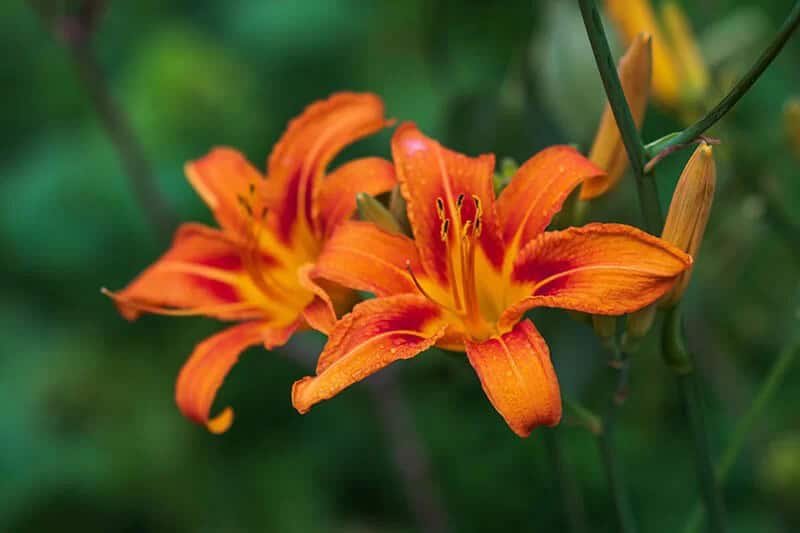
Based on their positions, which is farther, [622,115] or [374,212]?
[374,212]

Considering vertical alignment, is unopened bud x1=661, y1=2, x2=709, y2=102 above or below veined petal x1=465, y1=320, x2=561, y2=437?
above

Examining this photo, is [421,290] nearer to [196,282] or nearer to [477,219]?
[477,219]

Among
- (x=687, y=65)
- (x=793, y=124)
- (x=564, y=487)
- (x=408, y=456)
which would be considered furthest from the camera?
(x=408, y=456)

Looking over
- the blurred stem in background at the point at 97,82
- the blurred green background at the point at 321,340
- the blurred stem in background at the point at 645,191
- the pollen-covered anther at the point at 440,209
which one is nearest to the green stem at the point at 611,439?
the blurred stem in background at the point at 645,191

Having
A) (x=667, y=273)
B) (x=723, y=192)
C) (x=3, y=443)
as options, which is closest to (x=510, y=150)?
(x=723, y=192)

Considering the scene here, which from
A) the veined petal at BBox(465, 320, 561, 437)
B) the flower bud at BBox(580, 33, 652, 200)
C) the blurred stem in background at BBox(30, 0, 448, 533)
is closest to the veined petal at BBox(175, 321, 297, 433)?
the veined petal at BBox(465, 320, 561, 437)

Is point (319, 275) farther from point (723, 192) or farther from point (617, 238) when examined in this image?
point (723, 192)

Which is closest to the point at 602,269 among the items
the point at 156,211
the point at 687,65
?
the point at 687,65

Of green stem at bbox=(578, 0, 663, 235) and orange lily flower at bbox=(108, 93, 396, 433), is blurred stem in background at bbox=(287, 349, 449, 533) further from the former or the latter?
green stem at bbox=(578, 0, 663, 235)
